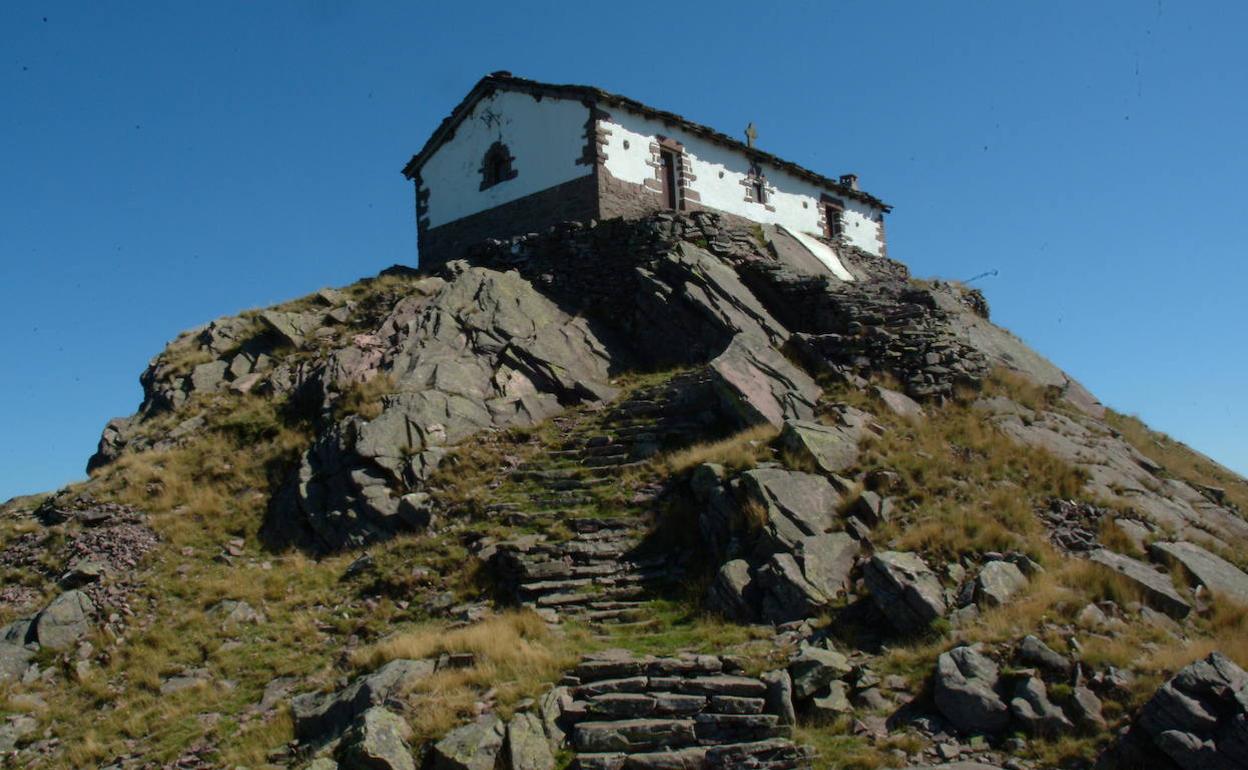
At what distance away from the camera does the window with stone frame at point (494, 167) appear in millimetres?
27494

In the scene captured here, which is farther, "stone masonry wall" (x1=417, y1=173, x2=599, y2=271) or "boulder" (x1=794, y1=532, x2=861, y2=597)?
"stone masonry wall" (x1=417, y1=173, x2=599, y2=271)

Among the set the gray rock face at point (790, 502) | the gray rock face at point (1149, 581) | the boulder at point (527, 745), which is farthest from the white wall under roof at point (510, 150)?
the boulder at point (527, 745)

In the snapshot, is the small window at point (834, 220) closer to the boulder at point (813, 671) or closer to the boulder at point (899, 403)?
the boulder at point (899, 403)

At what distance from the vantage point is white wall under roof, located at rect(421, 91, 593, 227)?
25.8 metres

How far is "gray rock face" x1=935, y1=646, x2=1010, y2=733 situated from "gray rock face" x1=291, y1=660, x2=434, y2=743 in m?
6.44

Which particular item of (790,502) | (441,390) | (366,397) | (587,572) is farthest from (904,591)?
(366,397)

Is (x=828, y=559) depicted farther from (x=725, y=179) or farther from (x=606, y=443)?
(x=725, y=179)

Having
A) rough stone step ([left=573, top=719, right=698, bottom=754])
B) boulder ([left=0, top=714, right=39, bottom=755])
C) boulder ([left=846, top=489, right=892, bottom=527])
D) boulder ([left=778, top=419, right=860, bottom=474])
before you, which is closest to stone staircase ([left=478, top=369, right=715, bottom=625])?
boulder ([left=778, top=419, right=860, bottom=474])

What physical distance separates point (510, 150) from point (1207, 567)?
801 inches

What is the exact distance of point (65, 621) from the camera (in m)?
14.9

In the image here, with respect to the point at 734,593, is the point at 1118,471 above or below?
above

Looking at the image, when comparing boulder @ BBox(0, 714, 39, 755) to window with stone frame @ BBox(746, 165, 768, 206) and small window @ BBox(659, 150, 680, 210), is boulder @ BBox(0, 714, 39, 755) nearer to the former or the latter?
small window @ BBox(659, 150, 680, 210)

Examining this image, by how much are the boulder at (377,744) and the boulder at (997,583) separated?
7.71 meters

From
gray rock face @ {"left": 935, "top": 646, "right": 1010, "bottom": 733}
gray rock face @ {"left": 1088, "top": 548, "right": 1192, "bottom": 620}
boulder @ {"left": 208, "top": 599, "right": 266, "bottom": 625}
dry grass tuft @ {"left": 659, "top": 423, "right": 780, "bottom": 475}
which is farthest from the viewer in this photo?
dry grass tuft @ {"left": 659, "top": 423, "right": 780, "bottom": 475}
